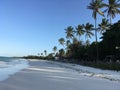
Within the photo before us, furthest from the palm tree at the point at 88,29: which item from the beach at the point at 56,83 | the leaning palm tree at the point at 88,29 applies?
the beach at the point at 56,83

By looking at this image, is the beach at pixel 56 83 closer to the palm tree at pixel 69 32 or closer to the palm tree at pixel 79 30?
the palm tree at pixel 79 30

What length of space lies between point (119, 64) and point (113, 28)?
15366mm

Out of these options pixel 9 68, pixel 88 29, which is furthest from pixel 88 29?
pixel 9 68

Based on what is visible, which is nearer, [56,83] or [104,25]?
[56,83]

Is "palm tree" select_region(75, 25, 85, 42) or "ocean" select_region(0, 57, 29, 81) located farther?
"palm tree" select_region(75, 25, 85, 42)

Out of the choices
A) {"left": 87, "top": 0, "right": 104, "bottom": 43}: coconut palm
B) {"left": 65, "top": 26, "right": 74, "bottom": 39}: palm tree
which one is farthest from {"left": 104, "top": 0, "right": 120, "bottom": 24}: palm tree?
{"left": 65, "top": 26, "right": 74, "bottom": 39}: palm tree

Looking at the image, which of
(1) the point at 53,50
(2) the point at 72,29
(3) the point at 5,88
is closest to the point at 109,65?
(3) the point at 5,88

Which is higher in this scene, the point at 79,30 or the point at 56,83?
the point at 79,30

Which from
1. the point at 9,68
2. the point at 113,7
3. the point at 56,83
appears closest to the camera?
the point at 56,83

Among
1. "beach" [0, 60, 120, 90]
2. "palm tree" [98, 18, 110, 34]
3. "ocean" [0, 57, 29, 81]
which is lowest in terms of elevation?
"beach" [0, 60, 120, 90]

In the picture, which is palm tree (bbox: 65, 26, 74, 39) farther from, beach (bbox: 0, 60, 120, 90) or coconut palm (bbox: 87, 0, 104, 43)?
beach (bbox: 0, 60, 120, 90)

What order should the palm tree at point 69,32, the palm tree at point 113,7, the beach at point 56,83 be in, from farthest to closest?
the palm tree at point 69,32 → the palm tree at point 113,7 → the beach at point 56,83

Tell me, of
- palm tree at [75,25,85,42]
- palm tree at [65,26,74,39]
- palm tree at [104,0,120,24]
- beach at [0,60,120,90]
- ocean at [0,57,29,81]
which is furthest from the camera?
palm tree at [65,26,74,39]

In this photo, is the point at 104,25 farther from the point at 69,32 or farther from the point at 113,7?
the point at 69,32
